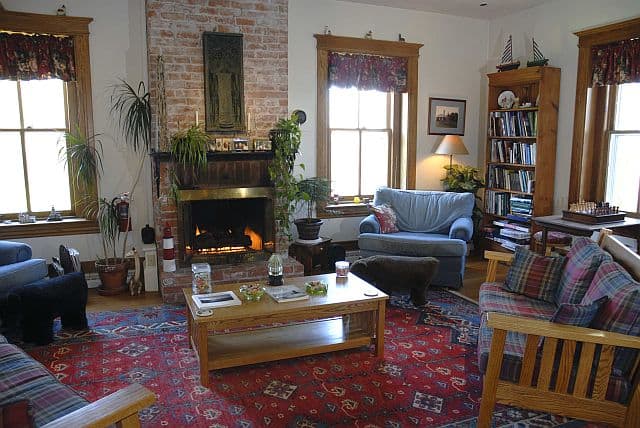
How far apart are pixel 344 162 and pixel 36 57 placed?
3.36 meters

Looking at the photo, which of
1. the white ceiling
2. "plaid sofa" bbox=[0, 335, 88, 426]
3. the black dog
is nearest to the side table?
the black dog

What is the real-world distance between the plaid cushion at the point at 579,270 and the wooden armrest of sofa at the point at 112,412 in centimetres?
240

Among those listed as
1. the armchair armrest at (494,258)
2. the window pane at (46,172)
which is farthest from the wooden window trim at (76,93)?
the armchair armrest at (494,258)

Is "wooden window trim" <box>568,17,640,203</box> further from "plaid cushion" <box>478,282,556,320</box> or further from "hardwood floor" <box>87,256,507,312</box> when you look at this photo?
"plaid cushion" <box>478,282,556,320</box>

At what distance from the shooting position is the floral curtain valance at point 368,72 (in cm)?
571

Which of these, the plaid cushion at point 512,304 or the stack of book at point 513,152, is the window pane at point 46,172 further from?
the stack of book at point 513,152

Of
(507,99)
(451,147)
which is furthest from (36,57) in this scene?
(507,99)

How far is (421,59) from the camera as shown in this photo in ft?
20.2

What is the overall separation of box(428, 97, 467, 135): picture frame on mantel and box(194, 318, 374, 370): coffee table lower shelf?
354 centimetres

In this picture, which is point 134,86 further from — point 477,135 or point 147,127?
point 477,135

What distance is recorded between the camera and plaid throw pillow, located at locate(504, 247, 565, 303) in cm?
327

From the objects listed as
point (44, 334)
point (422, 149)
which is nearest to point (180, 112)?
point (44, 334)

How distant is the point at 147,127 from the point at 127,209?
832mm

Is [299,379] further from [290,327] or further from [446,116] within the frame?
[446,116]
